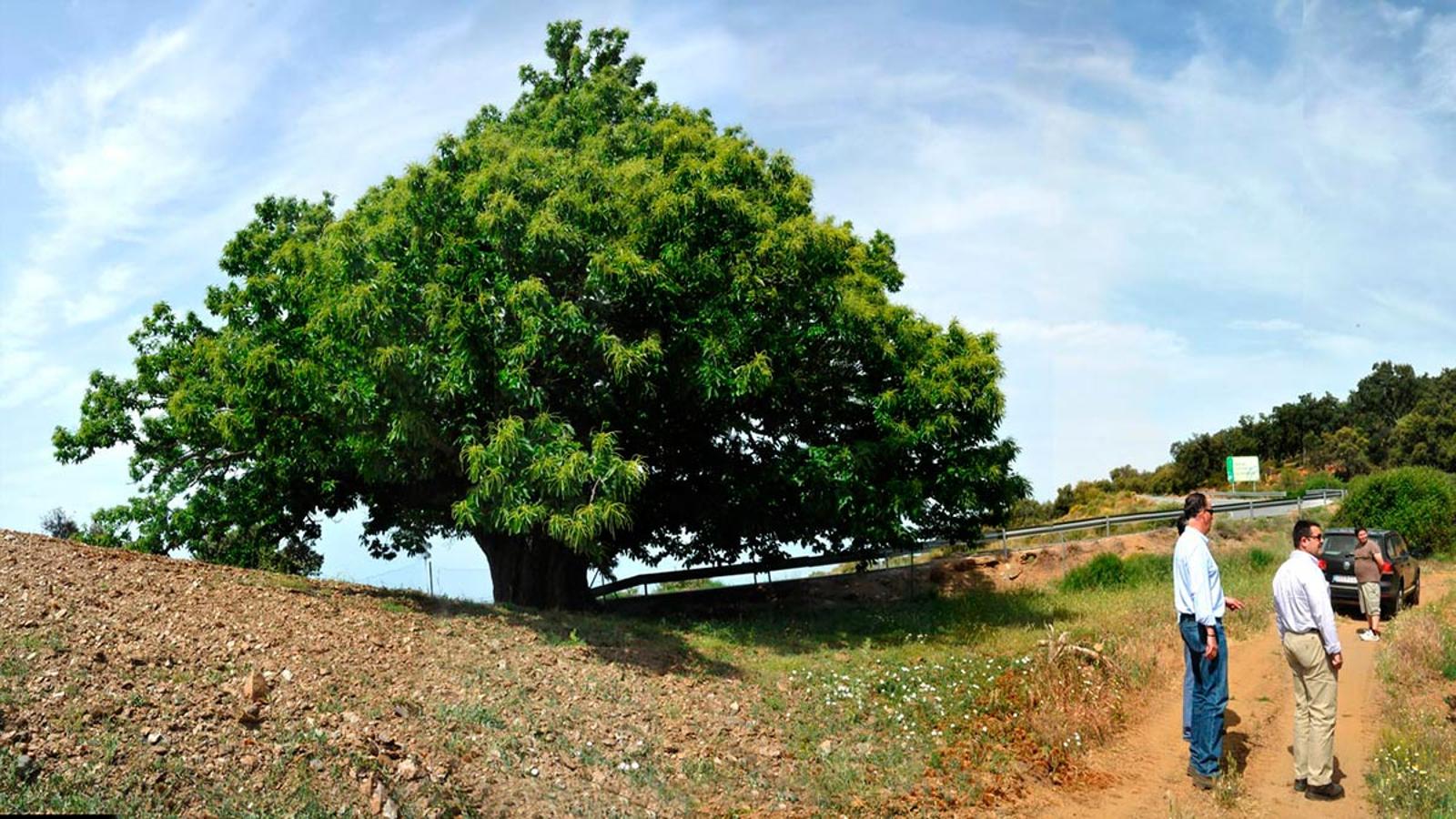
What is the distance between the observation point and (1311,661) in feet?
31.1

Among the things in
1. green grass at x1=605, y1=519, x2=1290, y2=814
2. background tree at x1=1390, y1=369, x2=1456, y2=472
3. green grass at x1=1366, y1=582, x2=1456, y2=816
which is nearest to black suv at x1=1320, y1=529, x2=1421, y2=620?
green grass at x1=605, y1=519, x2=1290, y2=814

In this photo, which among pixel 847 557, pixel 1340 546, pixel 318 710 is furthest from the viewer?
pixel 847 557

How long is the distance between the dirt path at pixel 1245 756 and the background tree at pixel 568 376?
6.47 metres

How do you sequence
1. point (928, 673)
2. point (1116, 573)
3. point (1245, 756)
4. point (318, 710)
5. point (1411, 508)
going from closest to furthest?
point (318, 710), point (1245, 756), point (928, 673), point (1116, 573), point (1411, 508)

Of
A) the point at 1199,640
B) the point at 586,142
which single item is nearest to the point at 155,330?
the point at 586,142

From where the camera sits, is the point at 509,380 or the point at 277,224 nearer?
the point at 509,380

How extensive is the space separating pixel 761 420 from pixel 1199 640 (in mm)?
11516

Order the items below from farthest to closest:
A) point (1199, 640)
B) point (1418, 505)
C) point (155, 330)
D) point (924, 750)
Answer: point (1418, 505) → point (155, 330) → point (924, 750) → point (1199, 640)

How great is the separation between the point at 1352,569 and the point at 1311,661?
13256 mm

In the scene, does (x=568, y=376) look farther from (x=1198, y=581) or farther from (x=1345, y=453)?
(x=1345, y=453)

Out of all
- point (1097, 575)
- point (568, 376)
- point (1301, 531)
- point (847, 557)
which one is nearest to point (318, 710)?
point (568, 376)

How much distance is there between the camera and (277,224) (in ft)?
71.7

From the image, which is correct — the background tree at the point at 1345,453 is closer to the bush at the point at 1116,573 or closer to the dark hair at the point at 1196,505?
the bush at the point at 1116,573

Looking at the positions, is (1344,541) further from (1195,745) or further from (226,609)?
(226,609)
